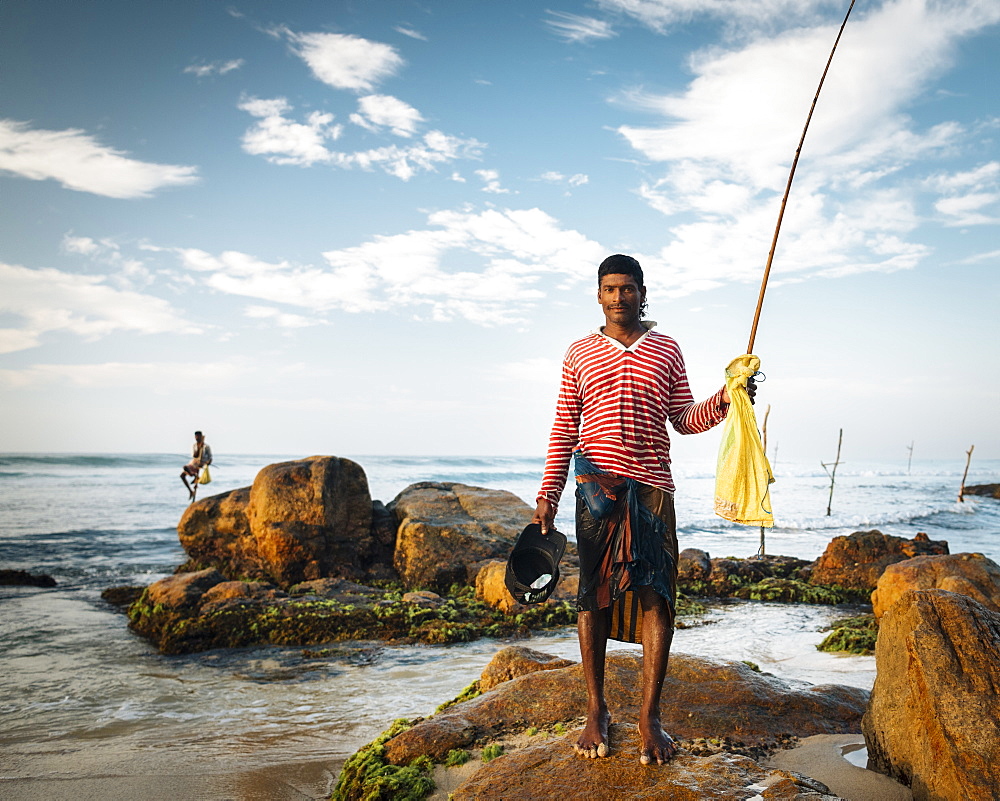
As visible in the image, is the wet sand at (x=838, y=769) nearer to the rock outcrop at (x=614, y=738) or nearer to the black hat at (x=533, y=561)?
the rock outcrop at (x=614, y=738)

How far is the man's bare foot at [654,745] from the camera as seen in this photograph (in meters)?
3.14

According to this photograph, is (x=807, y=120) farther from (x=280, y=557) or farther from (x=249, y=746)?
(x=280, y=557)

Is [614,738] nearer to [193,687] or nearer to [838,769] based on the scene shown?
[838,769]

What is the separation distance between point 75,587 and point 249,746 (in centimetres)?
974

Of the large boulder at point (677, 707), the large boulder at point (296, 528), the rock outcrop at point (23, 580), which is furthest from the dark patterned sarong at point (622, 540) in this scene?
the rock outcrop at point (23, 580)

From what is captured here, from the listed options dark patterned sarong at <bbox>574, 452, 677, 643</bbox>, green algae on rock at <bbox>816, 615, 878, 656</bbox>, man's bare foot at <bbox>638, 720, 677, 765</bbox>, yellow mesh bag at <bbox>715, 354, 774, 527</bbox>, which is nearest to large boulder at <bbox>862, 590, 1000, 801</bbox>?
yellow mesh bag at <bbox>715, 354, 774, 527</bbox>

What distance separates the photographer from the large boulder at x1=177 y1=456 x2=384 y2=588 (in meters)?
12.0

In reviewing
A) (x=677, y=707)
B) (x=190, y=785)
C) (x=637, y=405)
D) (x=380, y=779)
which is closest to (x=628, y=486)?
(x=637, y=405)

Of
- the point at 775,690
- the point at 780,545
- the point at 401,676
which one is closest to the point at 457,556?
the point at 401,676

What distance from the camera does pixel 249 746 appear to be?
5.44 metres

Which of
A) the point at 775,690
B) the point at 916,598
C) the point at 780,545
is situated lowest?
the point at 780,545

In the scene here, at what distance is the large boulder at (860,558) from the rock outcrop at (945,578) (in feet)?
11.5

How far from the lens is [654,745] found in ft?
10.4

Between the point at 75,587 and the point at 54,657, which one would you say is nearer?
the point at 54,657
